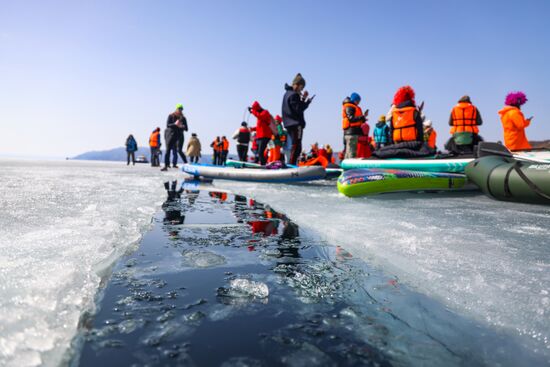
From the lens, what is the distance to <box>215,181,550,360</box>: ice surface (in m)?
1.03

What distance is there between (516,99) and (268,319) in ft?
21.6

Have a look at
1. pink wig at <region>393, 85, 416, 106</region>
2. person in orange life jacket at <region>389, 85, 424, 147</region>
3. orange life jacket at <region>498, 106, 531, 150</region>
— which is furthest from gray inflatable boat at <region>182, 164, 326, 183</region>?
orange life jacket at <region>498, 106, 531, 150</region>

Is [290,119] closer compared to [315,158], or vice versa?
[290,119]

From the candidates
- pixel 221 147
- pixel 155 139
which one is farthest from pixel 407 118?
pixel 221 147

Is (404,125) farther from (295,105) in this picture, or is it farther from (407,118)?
(295,105)

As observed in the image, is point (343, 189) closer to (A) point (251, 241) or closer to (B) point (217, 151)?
(A) point (251, 241)

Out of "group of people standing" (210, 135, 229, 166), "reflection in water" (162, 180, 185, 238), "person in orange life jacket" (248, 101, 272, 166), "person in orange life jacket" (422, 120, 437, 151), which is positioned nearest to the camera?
"reflection in water" (162, 180, 185, 238)

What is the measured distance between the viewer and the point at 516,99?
5.88m

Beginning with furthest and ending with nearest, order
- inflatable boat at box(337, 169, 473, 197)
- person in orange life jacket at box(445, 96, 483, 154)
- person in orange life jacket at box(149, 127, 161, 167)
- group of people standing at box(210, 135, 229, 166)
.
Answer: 1. group of people standing at box(210, 135, 229, 166)
2. person in orange life jacket at box(149, 127, 161, 167)
3. person in orange life jacket at box(445, 96, 483, 154)
4. inflatable boat at box(337, 169, 473, 197)

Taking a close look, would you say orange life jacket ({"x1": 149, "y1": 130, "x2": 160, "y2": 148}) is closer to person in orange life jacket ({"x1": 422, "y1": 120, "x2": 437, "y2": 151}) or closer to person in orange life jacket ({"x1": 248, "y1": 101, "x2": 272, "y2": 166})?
person in orange life jacket ({"x1": 248, "y1": 101, "x2": 272, "y2": 166})

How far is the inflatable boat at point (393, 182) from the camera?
3.99 m

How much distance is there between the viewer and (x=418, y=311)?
3.33 feet

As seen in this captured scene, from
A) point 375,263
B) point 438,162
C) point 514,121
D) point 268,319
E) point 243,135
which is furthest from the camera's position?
point 243,135

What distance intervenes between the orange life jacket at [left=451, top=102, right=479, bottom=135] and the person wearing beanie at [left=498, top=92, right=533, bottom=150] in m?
0.44
